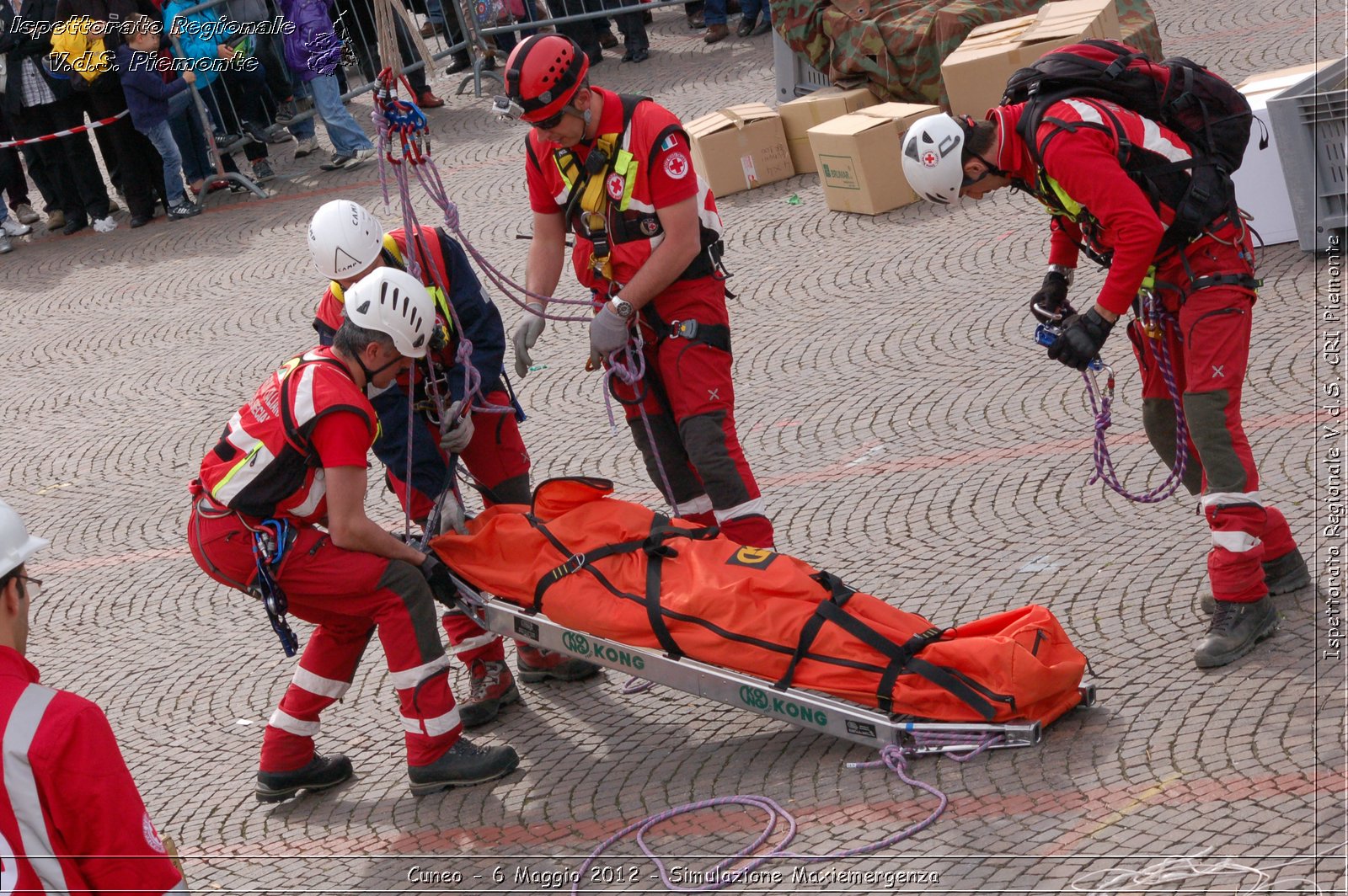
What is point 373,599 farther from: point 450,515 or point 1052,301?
point 1052,301

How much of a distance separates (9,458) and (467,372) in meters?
5.33

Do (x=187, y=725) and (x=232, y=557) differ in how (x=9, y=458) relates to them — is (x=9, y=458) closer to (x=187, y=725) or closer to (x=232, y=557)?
(x=187, y=725)

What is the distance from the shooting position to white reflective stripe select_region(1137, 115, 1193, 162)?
4.62 meters

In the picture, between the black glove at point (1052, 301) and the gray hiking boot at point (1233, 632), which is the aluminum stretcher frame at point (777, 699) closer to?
the gray hiking boot at point (1233, 632)

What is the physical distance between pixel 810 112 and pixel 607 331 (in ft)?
19.3

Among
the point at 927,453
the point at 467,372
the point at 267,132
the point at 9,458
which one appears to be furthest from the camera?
the point at 267,132

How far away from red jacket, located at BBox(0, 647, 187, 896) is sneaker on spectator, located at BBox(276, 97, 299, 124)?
12.4m

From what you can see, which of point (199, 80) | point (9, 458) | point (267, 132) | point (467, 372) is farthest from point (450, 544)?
point (267, 132)

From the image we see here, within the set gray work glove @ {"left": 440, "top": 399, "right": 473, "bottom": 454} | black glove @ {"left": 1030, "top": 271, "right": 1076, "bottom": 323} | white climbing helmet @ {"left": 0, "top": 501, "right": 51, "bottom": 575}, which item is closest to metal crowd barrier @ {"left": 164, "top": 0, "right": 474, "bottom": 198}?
gray work glove @ {"left": 440, "top": 399, "right": 473, "bottom": 454}

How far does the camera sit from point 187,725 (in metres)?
5.95

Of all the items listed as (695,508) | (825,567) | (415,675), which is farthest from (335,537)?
(825,567)

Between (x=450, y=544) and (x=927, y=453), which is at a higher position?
(x=450, y=544)

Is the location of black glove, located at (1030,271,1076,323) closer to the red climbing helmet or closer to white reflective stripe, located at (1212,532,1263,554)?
white reflective stripe, located at (1212,532,1263,554)

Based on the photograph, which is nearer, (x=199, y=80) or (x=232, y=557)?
(x=232, y=557)
